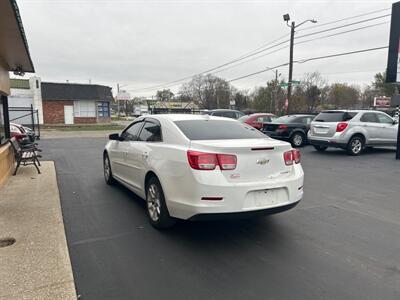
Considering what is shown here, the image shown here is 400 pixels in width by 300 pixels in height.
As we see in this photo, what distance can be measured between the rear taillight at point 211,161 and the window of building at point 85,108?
36073 millimetres

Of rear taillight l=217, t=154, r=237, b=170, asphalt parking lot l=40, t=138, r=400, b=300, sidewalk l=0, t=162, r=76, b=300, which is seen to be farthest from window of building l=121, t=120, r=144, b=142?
rear taillight l=217, t=154, r=237, b=170

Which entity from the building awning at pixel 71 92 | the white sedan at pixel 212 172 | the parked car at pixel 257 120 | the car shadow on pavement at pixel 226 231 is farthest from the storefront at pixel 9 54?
the building awning at pixel 71 92

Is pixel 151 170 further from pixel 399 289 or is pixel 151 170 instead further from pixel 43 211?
pixel 399 289

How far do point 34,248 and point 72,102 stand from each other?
116 ft

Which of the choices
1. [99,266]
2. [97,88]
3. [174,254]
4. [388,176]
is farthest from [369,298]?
[97,88]

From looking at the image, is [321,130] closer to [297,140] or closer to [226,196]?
[297,140]

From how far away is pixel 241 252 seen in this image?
3771mm

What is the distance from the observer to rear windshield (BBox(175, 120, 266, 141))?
14.2ft

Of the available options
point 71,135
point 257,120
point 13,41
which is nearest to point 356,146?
point 257,120

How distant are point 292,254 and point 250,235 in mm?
699

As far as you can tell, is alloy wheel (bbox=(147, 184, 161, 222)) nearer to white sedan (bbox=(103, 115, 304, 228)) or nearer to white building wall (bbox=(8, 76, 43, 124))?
white sedan (bbox=(103, 115, 304, 228))

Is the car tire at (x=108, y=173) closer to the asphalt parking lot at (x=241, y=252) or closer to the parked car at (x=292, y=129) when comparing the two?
the asphalt parking lot at (x=241, y=252)

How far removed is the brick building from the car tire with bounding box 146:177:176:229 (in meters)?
34.5

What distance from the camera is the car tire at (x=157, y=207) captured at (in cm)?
421
